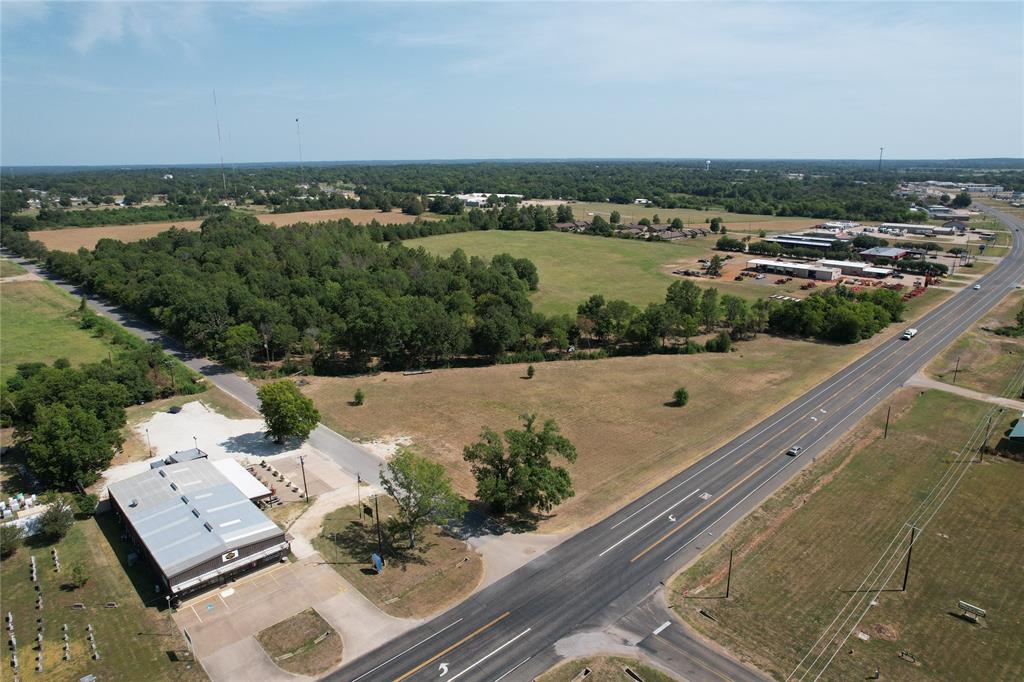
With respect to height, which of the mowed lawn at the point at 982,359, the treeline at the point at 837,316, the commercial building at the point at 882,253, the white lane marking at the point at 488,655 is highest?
the commercial building at the point at 882,253

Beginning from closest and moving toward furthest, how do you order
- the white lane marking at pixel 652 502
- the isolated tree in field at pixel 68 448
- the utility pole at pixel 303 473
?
the white lane marking at pixel 652 502
the isolated tree in field at pixel 68 448
the utility pole at pixel 303 473

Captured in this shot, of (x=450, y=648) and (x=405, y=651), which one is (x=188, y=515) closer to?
(x=405, y=651)

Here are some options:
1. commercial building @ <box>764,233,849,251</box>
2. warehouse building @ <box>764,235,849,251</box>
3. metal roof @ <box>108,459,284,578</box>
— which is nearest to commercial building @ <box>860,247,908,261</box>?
warehouse building @ <box>764,235,849,251</box>

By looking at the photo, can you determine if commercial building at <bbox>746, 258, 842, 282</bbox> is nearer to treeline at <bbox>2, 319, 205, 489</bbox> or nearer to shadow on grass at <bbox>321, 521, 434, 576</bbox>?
shadow on grass at <bbox>321, 521, 434, 576</bbox>

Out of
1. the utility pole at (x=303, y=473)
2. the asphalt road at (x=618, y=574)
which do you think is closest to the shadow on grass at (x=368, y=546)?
the utility pole at (x=303, y=473)

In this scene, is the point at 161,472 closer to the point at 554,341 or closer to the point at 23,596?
the point at 23,596

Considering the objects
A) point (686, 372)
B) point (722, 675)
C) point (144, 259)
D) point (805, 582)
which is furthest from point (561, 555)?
point (144, 259)

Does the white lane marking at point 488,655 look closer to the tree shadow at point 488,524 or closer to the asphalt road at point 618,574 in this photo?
the asphalt road at point 618,574
